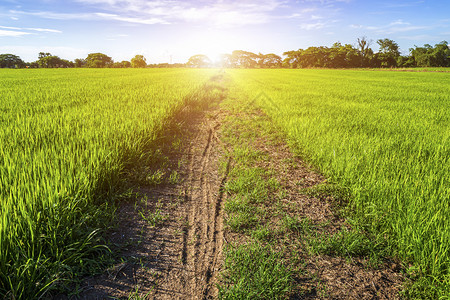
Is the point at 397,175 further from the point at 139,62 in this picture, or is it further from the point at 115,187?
the point at 139,62

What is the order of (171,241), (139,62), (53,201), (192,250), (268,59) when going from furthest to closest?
1. (268,59)
2. (139,62)
3. (171,241)
4. (192,250)
5. (53,201)

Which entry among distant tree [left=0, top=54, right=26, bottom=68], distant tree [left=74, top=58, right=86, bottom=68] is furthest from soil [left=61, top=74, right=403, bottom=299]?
distant tree [left=74, top=58, right=86, bottom=68]

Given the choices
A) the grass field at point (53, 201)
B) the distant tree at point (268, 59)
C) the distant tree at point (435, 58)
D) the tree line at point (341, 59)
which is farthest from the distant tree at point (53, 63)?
the distant tree at point (435, 58)

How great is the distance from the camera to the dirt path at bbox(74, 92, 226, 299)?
1923 mm

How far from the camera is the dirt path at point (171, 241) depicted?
1923mm

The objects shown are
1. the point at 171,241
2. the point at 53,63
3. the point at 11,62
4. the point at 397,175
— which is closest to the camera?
the point at 171,241

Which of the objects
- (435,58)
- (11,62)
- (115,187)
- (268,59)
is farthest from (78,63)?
(435,58)

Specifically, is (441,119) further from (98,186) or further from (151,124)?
(98,186)

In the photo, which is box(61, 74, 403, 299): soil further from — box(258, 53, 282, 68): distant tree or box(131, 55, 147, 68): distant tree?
box(258, 53, 282, 68): distant tree

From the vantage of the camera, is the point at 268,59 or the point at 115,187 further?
the point at 268,59

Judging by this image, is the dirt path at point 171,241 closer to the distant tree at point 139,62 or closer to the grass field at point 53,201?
the grass field at point 53,201

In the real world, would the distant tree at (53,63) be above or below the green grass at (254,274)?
above

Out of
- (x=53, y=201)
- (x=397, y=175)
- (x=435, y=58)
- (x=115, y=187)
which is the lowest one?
(x=115, y=187)

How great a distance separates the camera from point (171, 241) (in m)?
2.49
